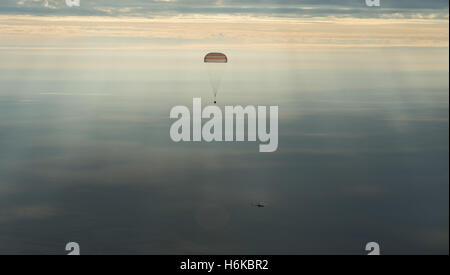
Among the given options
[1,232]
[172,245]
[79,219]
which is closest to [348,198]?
[172,245]

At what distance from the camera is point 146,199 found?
182 metres

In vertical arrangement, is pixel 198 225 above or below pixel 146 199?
below

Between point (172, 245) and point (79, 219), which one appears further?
point (79, 219)
